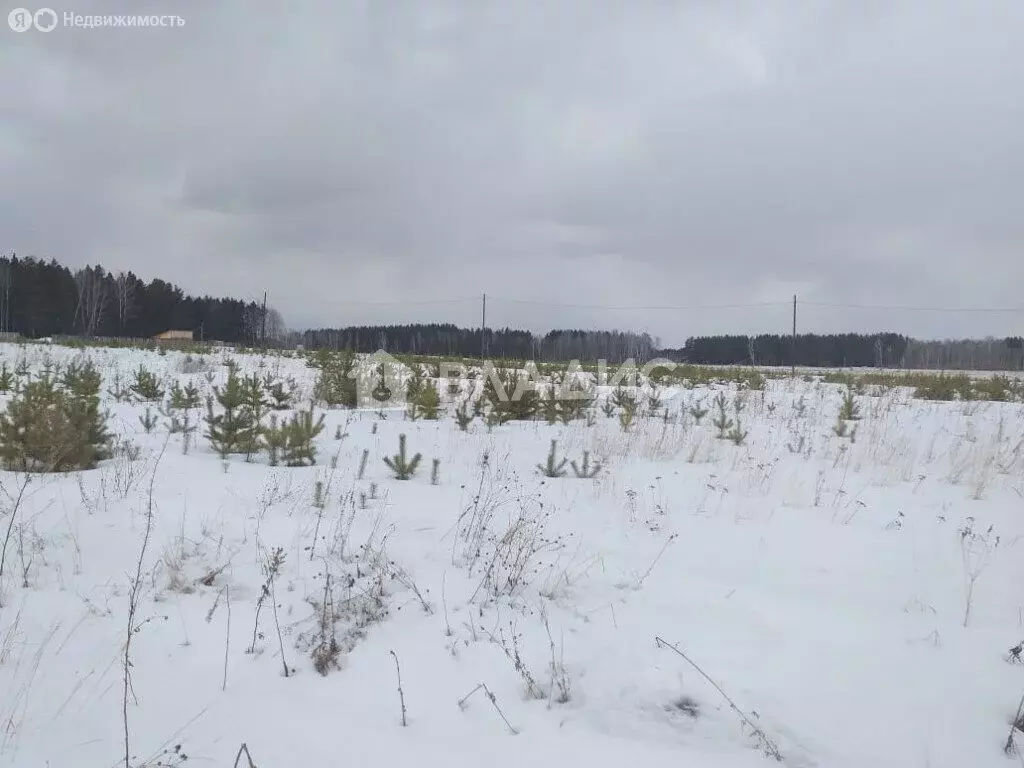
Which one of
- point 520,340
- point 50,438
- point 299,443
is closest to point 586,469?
point 299,443

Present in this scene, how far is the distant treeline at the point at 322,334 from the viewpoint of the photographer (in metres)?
42.7

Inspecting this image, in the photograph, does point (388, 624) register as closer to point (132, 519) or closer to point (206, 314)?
point (132, 519)

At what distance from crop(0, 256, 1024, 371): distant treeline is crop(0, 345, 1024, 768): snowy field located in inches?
1098

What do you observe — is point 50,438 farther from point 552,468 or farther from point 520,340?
point 520,340

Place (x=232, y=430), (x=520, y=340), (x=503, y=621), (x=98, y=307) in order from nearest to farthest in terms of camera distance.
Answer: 1. (x=503, y=621)
2. (x=232, y=430)
3. (x=98, y=307)
4. (x=520, y=340)

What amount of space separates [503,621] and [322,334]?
49.7 meters

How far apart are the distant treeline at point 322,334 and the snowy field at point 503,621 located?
27898 millimetres

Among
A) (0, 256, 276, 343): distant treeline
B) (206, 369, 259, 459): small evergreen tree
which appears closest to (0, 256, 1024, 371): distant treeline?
(0, 256, 276, 343): distant treeline

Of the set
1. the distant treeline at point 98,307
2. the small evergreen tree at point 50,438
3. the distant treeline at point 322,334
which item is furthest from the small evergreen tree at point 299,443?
the distant treeline at point 98,307

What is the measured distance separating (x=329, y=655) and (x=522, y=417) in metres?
6.78

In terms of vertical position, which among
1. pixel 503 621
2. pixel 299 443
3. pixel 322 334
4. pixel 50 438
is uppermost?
pixel 322 334

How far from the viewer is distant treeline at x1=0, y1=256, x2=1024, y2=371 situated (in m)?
42.7

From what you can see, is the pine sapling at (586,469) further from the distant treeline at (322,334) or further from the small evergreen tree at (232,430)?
the distant treeline at (322,334)

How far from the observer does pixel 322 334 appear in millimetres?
49281
